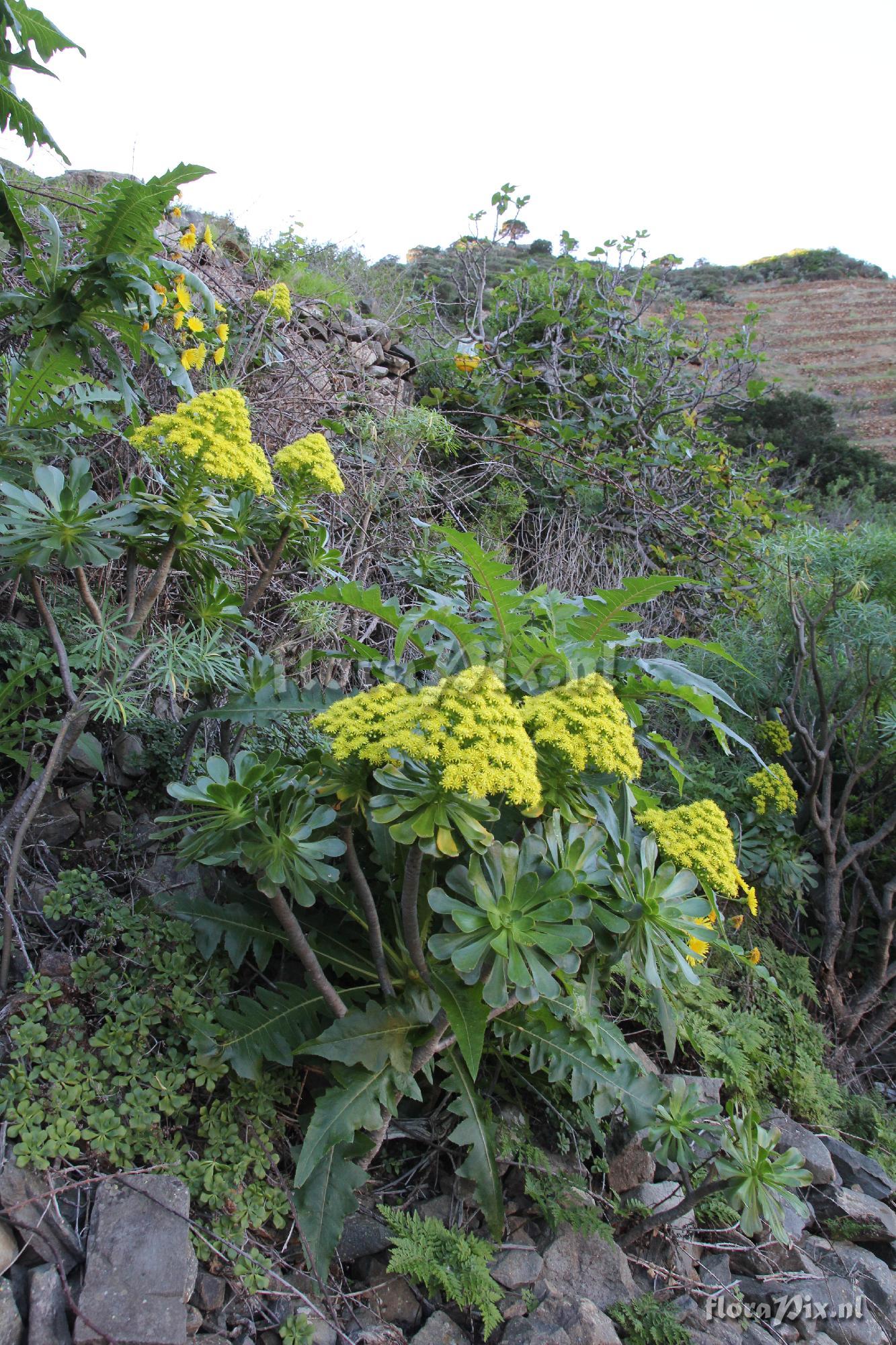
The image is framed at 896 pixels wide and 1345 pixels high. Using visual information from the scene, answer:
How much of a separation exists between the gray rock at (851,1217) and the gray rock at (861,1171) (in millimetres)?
113

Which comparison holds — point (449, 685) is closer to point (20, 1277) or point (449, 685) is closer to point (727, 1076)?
point (20, 1277)

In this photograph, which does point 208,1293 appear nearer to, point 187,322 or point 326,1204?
point 326,1204

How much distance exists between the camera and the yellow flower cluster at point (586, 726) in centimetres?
171

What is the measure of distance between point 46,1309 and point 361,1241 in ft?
2.34

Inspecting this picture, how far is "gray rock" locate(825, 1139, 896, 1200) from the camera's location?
2.88 m

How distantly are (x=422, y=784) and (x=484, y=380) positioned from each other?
506 cm

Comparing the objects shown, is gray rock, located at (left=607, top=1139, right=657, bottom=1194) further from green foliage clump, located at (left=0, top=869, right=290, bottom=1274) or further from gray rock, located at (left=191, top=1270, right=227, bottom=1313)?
gray rock, located at (left=191, top=1270, right=227, bottom=1313)

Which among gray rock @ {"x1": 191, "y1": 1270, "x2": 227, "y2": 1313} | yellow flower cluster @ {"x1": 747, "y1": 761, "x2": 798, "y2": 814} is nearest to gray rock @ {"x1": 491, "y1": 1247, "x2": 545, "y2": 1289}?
gray rock @ {"x1": 191, "y1": 1270, "x2": 227, "y2": 1313}

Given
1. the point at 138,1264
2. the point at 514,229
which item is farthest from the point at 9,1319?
the point at 514,229

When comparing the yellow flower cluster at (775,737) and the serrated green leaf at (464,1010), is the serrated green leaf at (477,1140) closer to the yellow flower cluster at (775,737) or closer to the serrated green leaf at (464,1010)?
the serrated green leaf at (464,1010)

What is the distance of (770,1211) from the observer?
1.94 m

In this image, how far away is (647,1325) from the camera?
1901mm

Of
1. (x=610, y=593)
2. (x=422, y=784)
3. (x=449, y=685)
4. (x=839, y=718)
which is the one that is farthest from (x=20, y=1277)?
(x=839, y=718)

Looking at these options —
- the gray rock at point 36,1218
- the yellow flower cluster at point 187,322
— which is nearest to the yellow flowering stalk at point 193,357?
the yellow flower cluster at point 187,322
